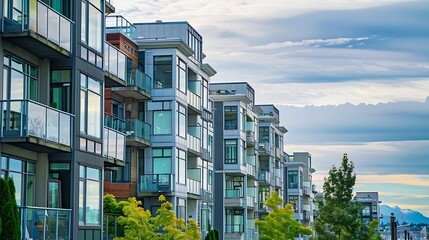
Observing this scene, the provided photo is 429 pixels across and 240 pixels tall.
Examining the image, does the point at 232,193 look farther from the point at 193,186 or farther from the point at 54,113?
the point at 54,113

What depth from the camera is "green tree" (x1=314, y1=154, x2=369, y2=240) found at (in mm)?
50219

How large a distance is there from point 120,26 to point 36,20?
74.4 feet

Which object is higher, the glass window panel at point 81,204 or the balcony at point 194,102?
the balcony at point 194,102

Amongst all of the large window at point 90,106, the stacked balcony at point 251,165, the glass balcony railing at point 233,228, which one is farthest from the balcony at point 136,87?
the stacked balcony at point 251,165

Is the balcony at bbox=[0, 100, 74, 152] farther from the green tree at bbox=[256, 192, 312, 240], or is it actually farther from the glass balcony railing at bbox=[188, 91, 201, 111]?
the green tree at bbox=[256, 192, 312, 240]

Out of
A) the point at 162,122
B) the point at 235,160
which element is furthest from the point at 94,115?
the point at 235,160

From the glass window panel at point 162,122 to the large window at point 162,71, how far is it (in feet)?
5.37

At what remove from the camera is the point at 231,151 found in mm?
75938

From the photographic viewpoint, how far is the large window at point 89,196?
3390 centimetres

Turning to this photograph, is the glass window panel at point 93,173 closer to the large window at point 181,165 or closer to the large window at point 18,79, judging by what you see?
the large window at point 18,79

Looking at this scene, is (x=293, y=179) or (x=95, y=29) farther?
(x=293, y=179)

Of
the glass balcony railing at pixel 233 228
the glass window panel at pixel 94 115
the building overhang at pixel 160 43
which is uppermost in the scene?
the building overhang at pixel 160 43

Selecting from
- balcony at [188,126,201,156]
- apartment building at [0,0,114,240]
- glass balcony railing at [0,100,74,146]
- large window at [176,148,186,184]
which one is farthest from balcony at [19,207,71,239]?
balcony at [188,126,201,156]

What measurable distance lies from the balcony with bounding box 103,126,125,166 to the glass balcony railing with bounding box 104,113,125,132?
4.94 m
